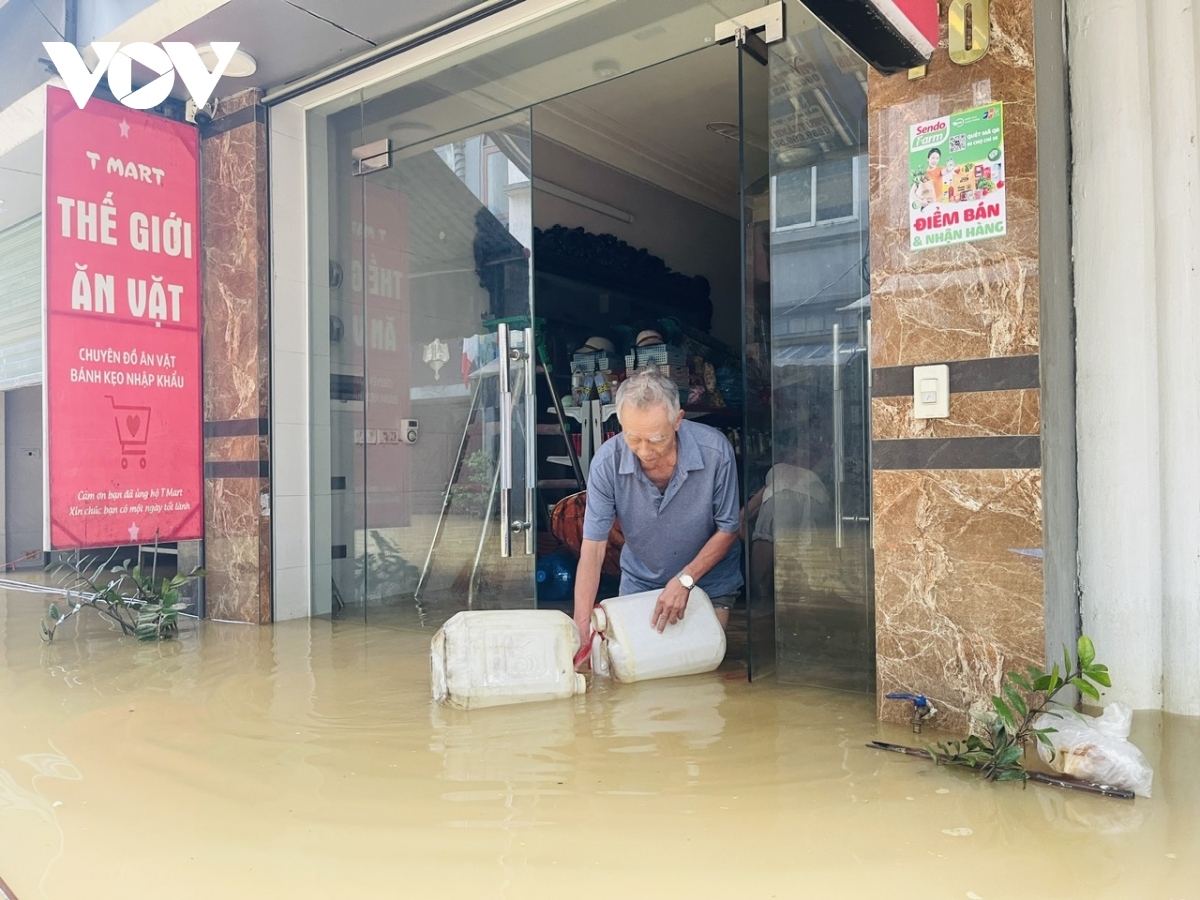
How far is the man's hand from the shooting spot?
3.34 metres

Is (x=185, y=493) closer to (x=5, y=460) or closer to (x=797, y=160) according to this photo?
(x=797, y=160)

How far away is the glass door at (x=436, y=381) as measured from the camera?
4.46 metres

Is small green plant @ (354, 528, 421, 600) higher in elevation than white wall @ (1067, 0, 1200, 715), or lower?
lower

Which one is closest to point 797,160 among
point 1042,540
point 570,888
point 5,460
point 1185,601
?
point 1042,540

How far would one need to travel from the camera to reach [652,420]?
3469mm

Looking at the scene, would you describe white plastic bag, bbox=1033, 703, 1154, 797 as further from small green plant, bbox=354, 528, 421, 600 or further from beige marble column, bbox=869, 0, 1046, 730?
small green plant, bbox=354, 528, 421, 600

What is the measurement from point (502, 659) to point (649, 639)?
23.1 inches

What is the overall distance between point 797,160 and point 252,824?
2780 millimetres

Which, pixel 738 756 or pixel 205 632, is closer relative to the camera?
pixel 738 756

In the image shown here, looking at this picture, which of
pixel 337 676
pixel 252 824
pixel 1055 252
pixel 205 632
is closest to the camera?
pixel 252 824

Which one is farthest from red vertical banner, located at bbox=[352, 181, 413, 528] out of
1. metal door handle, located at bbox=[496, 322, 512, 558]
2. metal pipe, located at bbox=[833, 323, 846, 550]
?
metal pipe, located at bbox=[833, 323, 846, 550]

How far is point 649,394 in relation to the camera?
3.50 meters

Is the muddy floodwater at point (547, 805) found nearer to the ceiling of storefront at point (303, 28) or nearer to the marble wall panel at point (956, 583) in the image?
the marble wall panel at point (956, 583)

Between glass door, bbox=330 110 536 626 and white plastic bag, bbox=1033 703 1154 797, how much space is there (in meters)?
2.56
